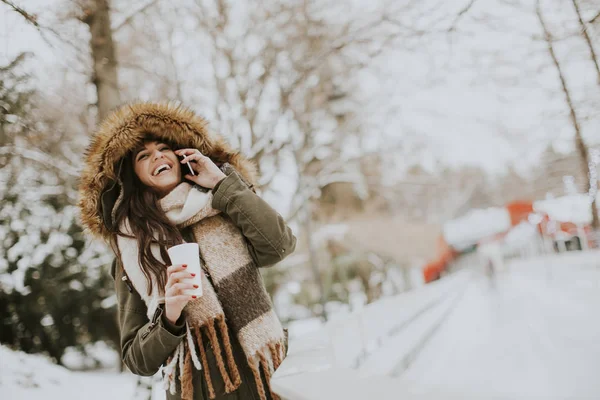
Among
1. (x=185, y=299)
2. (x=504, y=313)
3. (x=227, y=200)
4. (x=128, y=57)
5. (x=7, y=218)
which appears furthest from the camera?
(x=504, y=313)

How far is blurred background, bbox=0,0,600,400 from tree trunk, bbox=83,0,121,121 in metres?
0.02

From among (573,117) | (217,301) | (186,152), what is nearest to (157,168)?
(186,152)

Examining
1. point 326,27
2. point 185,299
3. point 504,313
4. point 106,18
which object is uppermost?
point 326,27

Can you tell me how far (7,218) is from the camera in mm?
4496

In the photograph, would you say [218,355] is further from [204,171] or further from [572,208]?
[572,208]

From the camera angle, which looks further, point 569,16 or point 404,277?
point 404,277

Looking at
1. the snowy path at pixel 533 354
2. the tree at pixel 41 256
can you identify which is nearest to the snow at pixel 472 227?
the snowy path at pixel 533 354

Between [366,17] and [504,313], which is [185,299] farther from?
[504,313]

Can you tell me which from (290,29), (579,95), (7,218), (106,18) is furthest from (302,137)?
(579,95)

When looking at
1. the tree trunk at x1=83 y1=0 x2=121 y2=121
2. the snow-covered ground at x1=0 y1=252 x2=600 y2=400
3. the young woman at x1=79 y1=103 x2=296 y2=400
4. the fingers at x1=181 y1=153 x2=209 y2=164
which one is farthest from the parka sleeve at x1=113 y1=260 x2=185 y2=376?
the tree trunk at x1=83 y1=0 x2=121 y2=121

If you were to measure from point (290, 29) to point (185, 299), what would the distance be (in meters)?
6.07

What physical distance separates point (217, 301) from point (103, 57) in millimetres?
3605

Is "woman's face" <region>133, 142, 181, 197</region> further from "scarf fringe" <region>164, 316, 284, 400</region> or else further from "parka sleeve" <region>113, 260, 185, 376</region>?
"scarf fringe" <region>164, 316, 284, 400</region>

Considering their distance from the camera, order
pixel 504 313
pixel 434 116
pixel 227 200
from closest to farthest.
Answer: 1. pixel 227 200
2. pixel 434 116
3. pixel 504 313
